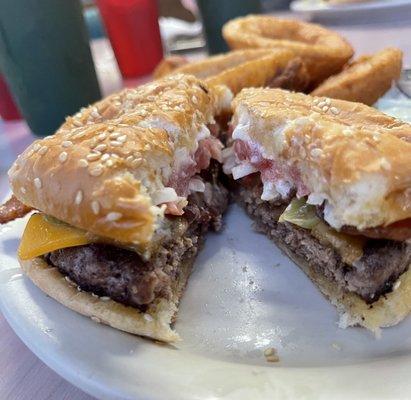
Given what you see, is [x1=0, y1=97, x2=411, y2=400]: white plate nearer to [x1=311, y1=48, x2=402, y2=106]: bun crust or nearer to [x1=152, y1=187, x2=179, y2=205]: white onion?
[x1=152, y1=187, x2=179, y2=205]: white onion

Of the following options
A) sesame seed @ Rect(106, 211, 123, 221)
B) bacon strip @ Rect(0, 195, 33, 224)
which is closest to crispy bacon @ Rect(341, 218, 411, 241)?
sesame seed @ Rect(106, 211, 123, 221)

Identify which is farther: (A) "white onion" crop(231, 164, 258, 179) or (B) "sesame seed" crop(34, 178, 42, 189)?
(A) "white onion" crop(231, 164, 258, 179)

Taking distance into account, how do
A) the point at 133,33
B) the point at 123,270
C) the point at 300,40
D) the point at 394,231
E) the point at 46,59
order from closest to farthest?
the point at 394,231
the point at 123,270
the point at 46,59
the point at 300,40
the point at 133,33

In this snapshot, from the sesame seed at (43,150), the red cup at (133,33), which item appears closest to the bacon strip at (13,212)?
the sesame seed at (43,150)

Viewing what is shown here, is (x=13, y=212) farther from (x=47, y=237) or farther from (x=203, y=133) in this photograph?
(x=203, y=133)

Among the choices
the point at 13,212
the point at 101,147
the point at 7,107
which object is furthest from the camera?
the point at 7,107

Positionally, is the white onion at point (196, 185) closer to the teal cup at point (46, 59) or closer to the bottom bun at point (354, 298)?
the bottom bun at point (354, 298)

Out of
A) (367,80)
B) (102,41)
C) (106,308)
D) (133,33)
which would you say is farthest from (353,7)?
(106,308)
